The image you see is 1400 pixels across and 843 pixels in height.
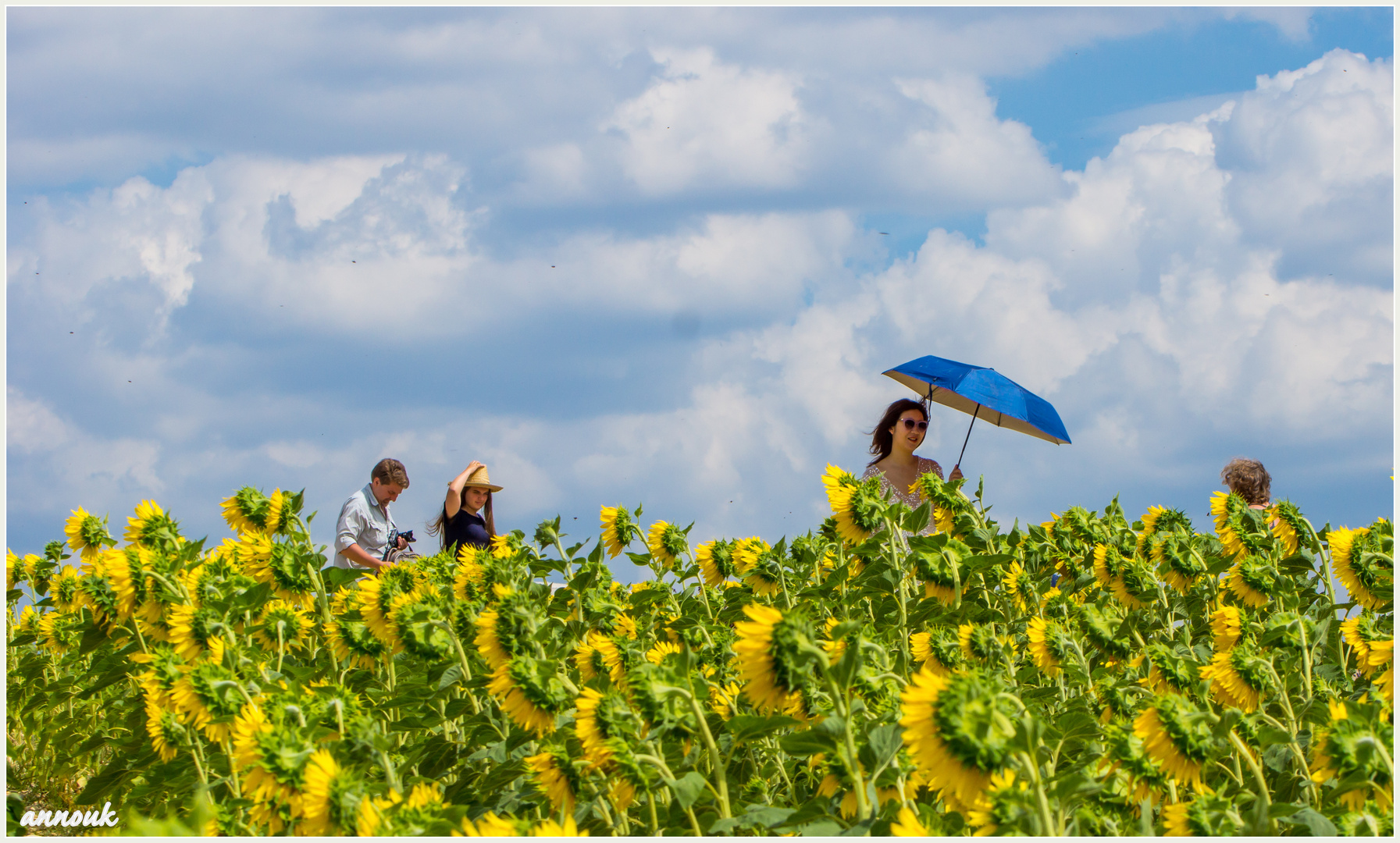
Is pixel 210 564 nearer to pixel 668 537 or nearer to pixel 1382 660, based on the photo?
pixel 668 537

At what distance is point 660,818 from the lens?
246 cm

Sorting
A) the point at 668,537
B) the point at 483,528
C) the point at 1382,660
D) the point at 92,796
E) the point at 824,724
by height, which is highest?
the point at 483,528

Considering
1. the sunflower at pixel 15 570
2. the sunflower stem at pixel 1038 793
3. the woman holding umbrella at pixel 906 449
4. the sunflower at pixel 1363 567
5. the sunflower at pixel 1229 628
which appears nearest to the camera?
the sunflower stem at pixel 1038 793

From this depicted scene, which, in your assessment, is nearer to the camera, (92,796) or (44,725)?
(92,796)

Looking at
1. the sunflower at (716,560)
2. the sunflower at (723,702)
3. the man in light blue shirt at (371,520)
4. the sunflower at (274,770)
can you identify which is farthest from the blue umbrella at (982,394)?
the sunflower at (274,770)

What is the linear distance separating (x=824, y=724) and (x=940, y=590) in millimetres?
2176

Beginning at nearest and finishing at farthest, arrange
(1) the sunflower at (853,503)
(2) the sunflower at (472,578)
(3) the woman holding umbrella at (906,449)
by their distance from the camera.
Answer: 1. (2) the sunflower at (472,578)
2. (1) the sunflower at (853,503)
3. (3) the woman holding umbrella at (906,449)

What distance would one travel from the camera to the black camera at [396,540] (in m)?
7.26

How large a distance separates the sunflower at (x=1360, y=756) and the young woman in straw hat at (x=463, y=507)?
618 cm

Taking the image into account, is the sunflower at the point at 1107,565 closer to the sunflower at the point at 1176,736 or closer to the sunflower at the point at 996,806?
the sunflower at the point at 1176,736

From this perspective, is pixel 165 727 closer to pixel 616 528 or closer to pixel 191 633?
pixel 191 633

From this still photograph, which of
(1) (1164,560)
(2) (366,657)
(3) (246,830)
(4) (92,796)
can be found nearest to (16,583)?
(4) (92,796)

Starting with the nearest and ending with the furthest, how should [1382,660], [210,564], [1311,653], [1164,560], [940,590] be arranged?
1. [1382,660]
2. [1311,653]
3. [210,564]
4. [940,590]
5. [1164,560]

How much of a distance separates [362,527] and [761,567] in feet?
12.5
